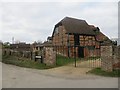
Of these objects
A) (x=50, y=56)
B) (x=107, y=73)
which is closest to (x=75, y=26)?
(x=50, y=56)

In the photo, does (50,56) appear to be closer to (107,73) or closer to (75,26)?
(107,73)

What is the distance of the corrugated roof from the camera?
33.4m

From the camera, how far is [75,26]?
35.0m

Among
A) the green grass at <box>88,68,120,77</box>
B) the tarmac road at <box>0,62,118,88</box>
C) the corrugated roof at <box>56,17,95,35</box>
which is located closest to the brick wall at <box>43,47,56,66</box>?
the green grass at <box>88,68,120,77</box>

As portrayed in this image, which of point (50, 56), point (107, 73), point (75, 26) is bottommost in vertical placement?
point (107, 73)

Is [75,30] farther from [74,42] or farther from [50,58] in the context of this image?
[50,58]

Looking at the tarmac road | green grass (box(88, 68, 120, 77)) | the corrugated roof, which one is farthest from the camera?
the corrugated roof

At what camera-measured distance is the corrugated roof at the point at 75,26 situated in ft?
110

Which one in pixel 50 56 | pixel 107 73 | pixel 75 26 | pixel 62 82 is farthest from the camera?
pixel 75 26

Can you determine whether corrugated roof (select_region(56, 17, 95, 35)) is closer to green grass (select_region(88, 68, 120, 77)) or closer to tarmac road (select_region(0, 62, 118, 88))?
green grass (select_region(88, 68, 120, 77))

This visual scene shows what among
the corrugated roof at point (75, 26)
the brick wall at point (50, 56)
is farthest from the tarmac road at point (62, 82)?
the corrugated roof at point (75, 26)

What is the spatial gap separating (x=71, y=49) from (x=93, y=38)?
19.0 ft

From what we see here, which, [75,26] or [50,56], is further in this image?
[75,26]

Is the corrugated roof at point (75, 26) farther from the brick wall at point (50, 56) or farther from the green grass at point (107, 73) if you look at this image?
the green grass at point (107, 73)
